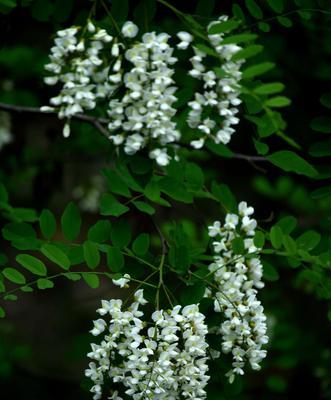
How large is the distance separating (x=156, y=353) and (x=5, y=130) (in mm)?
2271

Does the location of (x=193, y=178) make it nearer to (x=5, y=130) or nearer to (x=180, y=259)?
(x=180, y=259)

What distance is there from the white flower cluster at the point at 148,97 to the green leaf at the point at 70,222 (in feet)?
0.76

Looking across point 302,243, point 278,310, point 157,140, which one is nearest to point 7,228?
point 157,140

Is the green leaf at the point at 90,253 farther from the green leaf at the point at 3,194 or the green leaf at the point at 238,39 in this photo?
the green leaf at the point at 3,194

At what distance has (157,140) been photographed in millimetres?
1779

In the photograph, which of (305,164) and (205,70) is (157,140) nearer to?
(205,70)

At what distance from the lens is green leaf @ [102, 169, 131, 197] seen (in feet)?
6.07

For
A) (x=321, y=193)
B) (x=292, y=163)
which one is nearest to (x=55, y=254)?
(x=292, y=163)

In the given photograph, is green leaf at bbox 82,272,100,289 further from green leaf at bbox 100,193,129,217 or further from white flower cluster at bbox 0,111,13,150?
white flower cluster at bbox 0,111,13,150

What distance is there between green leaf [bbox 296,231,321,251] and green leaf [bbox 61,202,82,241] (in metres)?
0.56

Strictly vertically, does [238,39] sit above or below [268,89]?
above

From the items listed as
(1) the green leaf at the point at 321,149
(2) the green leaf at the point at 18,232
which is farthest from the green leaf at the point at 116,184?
(1) the green leaf at the point at 321,149

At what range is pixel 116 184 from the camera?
1862 mm

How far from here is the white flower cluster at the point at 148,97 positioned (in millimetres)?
1699
